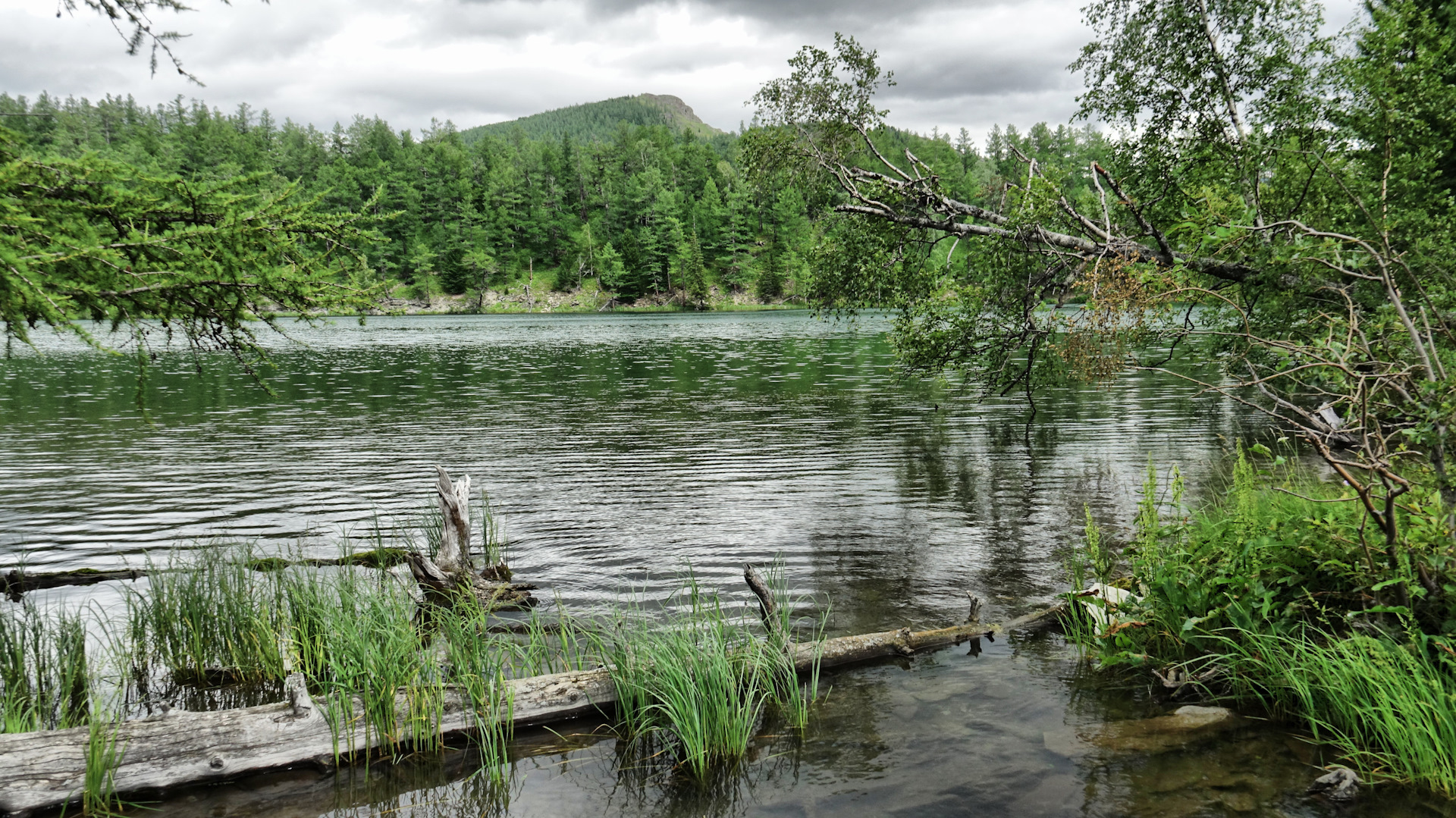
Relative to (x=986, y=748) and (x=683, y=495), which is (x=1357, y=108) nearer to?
(x=986, y=748)

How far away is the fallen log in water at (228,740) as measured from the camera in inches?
197

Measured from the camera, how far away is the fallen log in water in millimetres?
5000

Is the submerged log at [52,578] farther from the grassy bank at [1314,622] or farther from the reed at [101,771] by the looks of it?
the grassy bank at [1314,622]

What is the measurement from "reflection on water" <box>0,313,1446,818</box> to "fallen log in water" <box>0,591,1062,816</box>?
0.20m

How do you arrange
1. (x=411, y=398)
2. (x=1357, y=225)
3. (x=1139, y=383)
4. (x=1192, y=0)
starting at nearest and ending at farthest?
(x=1357, y=225), (x=1192, y=0), (x=411, y=398), (x=1139, y=383)

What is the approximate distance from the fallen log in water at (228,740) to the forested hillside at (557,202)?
348 feet

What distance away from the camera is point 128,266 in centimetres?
578

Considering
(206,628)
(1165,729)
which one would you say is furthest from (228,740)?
(1165,729)

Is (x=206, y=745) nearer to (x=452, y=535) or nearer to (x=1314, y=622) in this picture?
(x=452, y=535)

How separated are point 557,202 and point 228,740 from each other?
477 feet


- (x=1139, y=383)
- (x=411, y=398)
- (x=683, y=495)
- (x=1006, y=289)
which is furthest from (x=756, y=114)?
(x=1139, y=383)

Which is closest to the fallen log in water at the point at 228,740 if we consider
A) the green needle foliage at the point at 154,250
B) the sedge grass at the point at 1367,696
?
Answer: the green needle foliage at the point at 154,250

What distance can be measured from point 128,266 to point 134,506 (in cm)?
1120

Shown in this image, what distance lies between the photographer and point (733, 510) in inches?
560
